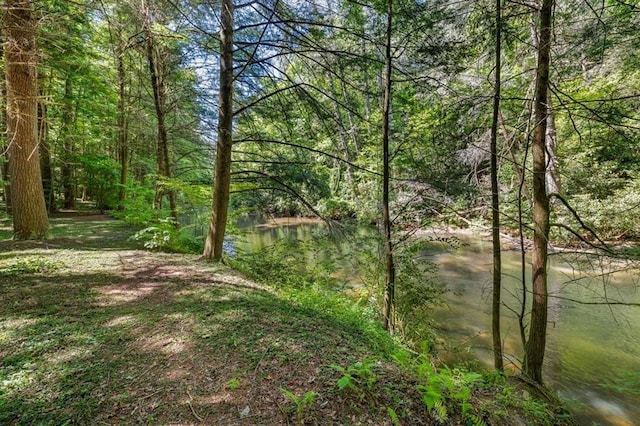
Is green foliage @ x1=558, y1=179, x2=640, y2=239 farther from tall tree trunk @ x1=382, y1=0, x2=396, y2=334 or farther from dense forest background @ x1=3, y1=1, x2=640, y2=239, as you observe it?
tall tree trunk @ x1=382, y1=0, x2=396, y2=334

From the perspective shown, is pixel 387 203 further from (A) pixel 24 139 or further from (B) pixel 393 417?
(A) pixel 24 139

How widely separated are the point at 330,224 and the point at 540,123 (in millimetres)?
3079

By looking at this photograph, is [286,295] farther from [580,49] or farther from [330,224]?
[580,49]

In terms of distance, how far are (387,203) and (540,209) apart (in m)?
1.82

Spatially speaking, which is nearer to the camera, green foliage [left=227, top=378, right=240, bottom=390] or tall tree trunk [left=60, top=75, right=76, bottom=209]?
green foliage [left=227, top=378, right=240, bottom=390]

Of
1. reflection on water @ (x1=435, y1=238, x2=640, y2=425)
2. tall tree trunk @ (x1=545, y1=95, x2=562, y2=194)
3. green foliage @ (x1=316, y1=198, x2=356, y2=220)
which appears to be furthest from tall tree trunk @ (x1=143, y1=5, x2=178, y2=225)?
tall tree trunk @ (x1=545, y1=95, x2=562, y2=194)

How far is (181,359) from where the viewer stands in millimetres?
2387

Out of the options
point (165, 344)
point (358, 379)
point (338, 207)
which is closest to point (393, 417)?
point (358, 379)

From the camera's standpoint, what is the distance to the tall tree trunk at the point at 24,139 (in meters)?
5.32

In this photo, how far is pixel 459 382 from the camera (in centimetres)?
237

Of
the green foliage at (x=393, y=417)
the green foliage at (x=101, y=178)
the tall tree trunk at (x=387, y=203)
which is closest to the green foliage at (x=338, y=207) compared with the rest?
the tall tree trunk at (x=387, y=203)

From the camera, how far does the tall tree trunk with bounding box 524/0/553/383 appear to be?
319 cm

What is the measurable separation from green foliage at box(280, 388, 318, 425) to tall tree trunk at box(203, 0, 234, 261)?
3927 millimetres

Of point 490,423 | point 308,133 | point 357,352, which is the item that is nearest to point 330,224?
point 308,133
